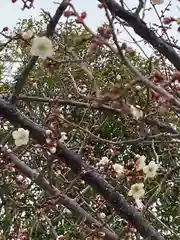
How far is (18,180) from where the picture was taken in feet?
6.16

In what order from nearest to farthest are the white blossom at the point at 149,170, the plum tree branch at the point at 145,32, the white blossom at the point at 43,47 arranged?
the white blossom at the point at 43,47
the plum tree branch at the point at 145,32
the white blossom at the point at 149,170

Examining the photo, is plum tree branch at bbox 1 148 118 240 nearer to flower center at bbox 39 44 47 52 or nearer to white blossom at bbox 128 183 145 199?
white blossom at bbox 128 183 145 199

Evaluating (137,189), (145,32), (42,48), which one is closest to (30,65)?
(145,32)

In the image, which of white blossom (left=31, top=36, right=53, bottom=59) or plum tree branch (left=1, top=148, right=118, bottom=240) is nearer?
white blossom (left=31, top=36, right=53, bottom=59)

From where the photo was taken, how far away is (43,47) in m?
0.96

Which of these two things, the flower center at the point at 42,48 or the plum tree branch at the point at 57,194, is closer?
the flower center at the point at 42,48

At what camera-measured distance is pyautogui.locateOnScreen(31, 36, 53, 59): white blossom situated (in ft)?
3.13

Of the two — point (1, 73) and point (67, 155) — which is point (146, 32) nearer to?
point (67, 155)

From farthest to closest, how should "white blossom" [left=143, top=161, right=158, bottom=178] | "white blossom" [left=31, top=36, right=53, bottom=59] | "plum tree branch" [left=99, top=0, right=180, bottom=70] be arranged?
"white blossom" [left=143, top=161, right=158, bottom=178], "plum tree branch" [left=99, top=0, right=180, bottom=70], "white blossom" [left=31, top=36, right=53, bottom=59]

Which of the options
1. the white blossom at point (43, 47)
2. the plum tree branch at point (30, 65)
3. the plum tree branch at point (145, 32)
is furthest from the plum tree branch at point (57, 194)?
the white blossom at point (43, 47)

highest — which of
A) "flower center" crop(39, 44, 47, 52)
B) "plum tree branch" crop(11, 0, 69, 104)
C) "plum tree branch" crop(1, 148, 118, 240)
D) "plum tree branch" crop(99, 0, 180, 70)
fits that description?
"plum tree branch" crop(99, 0, 180, 70)

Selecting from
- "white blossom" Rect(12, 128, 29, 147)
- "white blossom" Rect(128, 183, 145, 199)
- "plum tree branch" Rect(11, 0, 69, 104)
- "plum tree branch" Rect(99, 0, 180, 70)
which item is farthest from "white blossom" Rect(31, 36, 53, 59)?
"white blossom" Rect(12, 128, 29, 147)

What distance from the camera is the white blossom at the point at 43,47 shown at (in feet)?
3.13

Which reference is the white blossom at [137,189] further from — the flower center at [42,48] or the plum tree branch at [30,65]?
the flower center at [42,48]
